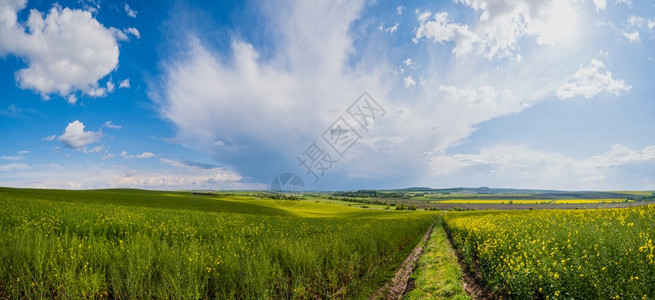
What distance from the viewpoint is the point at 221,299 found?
25.3ft

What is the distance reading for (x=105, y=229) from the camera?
14.3 meters

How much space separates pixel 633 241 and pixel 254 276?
10.1 metres

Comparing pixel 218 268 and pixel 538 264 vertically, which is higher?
pixel 538 264

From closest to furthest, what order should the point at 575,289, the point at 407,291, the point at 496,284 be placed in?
the point at 575,289 < the point at 496,284 < the point at 407,291

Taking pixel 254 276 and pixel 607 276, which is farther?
pixel 254 276

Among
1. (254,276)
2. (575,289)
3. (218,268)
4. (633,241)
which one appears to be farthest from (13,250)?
(633,241)

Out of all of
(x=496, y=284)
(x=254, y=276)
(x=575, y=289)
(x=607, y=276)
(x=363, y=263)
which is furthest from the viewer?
(x=363, y=263)

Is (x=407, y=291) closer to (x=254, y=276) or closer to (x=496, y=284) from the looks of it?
(x=496, y=284)

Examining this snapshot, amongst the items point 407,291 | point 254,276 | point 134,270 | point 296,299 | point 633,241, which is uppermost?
point 633,241

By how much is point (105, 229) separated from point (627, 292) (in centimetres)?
2030

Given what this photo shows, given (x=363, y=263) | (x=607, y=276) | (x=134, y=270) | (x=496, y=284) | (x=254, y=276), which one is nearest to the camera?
(x=607, y=276)

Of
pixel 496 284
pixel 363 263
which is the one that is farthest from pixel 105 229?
A: pixel 496 284

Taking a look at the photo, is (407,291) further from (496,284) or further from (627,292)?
(627,292)

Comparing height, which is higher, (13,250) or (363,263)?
(13,250)
